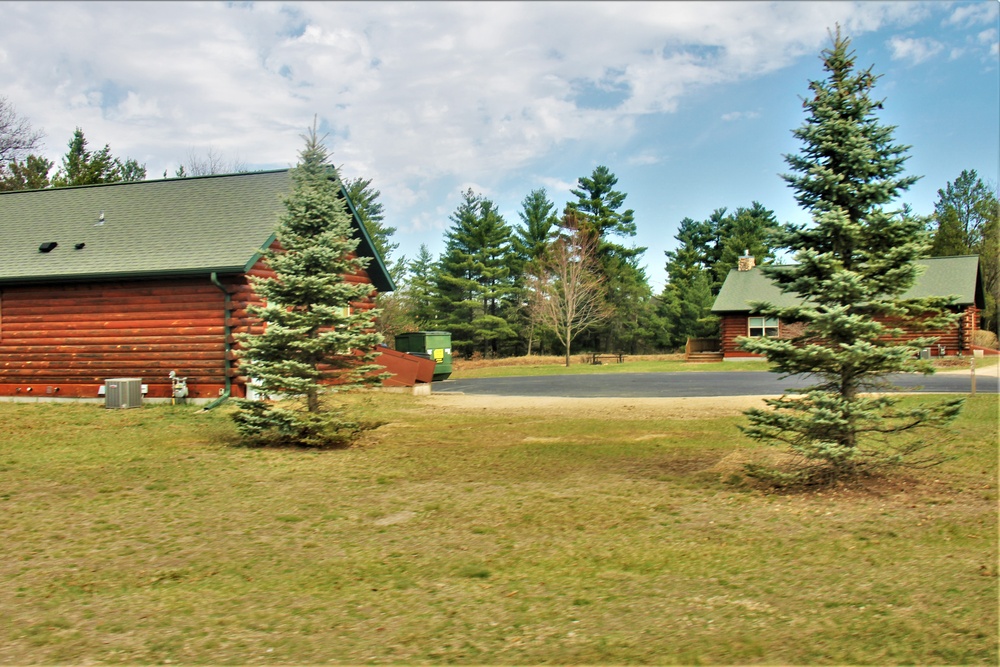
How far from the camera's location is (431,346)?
2830 cm

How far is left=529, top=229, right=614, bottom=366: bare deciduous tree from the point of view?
4794 cm

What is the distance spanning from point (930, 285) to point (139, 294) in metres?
37.1

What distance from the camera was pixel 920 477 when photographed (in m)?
8.62

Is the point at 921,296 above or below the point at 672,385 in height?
above

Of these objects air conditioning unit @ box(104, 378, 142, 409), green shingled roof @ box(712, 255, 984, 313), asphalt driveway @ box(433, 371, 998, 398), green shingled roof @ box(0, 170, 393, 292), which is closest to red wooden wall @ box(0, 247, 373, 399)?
green shingled roof @ box(0, 170, 393, 292)

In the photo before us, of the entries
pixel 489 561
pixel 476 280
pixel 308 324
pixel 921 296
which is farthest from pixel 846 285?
pixel 476 280

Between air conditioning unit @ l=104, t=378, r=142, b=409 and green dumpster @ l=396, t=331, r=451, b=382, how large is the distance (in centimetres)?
1136

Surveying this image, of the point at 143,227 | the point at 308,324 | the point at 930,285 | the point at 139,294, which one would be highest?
the point at 143,227

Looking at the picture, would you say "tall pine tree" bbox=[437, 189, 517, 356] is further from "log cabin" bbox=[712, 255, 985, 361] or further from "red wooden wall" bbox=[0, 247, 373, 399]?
"red wooden wall" bbox=[0, 247, 373, 399]

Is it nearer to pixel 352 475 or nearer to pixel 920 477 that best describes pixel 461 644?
pixel 352 475

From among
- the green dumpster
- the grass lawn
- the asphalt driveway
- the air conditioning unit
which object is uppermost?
the green dumpster

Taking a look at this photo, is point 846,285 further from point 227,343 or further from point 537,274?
point 537,274

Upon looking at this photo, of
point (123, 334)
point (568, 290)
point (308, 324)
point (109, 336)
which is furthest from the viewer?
point (568, 290)

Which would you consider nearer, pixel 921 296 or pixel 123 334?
pixel 123 334
